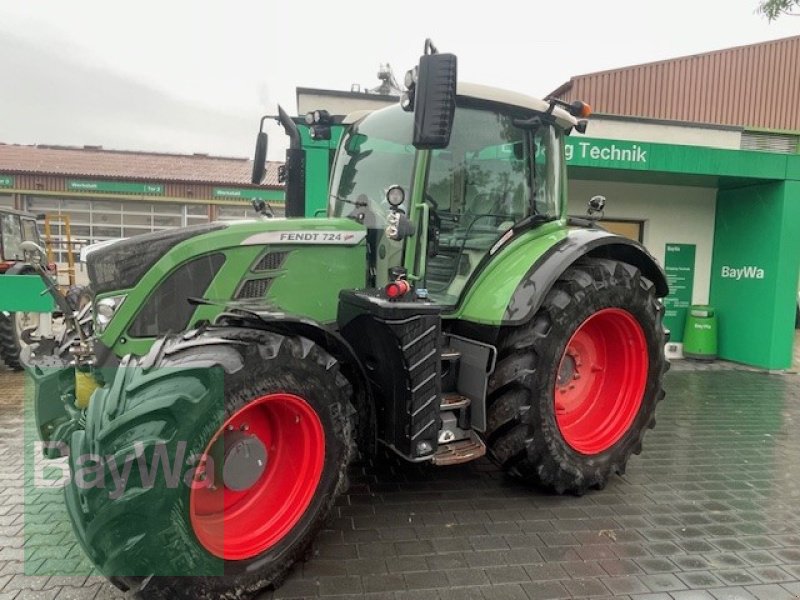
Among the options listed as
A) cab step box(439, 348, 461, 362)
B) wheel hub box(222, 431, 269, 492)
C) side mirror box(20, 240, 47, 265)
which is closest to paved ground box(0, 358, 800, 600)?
wheel hub box(222, 431, 269, 492)

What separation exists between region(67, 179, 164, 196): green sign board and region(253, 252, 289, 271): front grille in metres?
23.0

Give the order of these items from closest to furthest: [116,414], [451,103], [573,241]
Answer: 1. [116,414]
2. [451,103]
3. [573,241]

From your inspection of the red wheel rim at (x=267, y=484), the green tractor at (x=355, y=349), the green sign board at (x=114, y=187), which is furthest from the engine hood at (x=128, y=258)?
the green sign board at (x=114, y=187)

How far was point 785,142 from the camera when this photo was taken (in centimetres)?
1295

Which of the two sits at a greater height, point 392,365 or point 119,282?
point 119,282

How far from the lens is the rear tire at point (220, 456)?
6.93 feet

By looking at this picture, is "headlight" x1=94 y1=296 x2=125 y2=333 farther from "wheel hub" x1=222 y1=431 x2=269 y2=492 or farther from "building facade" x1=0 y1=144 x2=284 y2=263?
"building facade" x1=0 y1=144 x2=284 y2=263

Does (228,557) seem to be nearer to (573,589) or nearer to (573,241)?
(573,589)

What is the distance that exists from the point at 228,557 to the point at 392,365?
3.77 feet

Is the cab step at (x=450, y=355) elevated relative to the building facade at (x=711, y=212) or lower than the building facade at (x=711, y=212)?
lower

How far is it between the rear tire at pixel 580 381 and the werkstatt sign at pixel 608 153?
11.5 feet

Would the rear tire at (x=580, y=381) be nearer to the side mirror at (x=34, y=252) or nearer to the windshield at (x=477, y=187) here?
the windshield at (x=477, y=187)

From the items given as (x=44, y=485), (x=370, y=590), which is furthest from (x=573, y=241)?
(x=44, y=485)

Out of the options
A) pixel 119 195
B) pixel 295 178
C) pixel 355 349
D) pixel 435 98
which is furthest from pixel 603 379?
pixel 119 195
